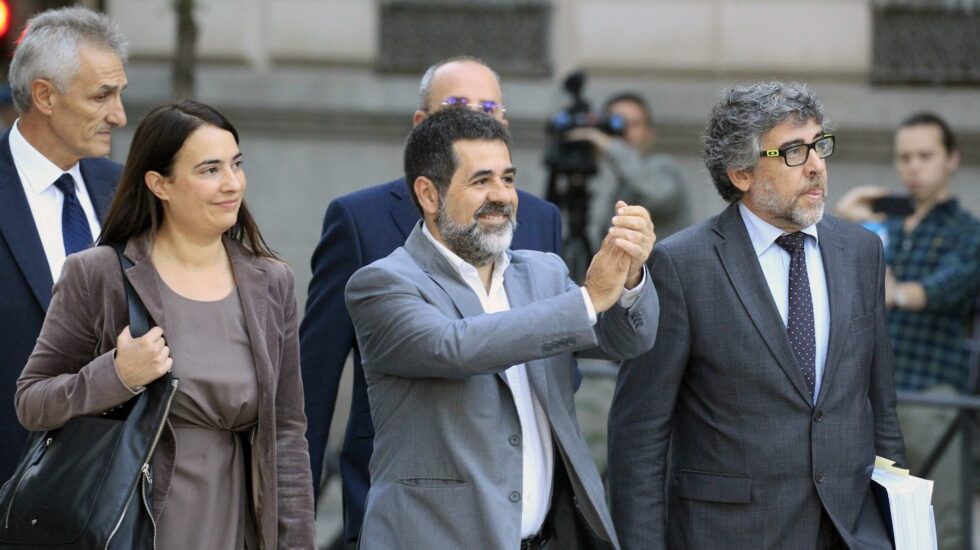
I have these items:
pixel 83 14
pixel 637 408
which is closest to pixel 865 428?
pixel 637 408

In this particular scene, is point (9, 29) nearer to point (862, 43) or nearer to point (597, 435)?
point (597, 435)

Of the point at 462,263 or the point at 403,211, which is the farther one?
the point at 403,211

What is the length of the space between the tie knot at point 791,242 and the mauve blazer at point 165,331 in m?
1.30

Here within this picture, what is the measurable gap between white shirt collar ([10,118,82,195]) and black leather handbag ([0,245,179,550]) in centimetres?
105

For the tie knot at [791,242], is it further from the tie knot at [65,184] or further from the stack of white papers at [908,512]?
the tie knot at [65,184]

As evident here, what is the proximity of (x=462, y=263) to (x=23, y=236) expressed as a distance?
1349 mm

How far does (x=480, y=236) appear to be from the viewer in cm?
379

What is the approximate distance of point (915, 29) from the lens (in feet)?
35.2

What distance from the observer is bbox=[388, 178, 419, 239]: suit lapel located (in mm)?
4598

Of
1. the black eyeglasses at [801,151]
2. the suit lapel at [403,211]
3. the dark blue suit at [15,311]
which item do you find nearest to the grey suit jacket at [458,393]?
the black eyeglasses at [801,151]

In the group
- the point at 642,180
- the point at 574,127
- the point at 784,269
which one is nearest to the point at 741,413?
the point at 784,269

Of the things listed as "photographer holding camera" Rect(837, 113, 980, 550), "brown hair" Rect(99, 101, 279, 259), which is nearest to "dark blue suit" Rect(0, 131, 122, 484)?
"brown hair" Rect(99, 101, 279, 259)

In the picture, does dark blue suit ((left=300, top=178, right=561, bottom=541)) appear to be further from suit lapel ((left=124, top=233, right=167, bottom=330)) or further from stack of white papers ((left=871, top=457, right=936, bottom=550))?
stack of white papers ((left=871, top=457, right=936, bottom=550))

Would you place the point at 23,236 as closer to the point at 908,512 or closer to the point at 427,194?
the point at 427,194
